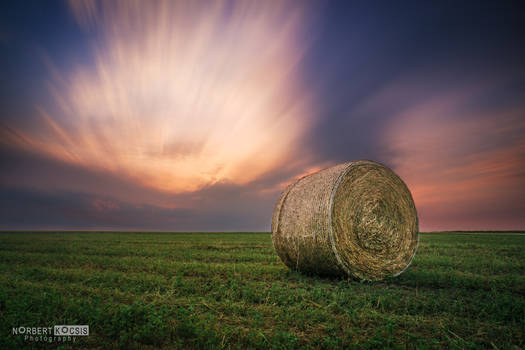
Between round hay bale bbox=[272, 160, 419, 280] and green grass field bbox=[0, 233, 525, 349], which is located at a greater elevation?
round hay bale bbox=[272, 160, 419, 280]

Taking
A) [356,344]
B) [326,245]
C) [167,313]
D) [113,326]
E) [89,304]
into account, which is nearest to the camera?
[356,344]

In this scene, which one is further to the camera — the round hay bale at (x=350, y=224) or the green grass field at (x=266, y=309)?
the round hay bale at (x=350, y=224)

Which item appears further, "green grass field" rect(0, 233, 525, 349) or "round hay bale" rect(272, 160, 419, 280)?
"round hay bale" rect(272, 160, 419, 280)

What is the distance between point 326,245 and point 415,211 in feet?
10.1

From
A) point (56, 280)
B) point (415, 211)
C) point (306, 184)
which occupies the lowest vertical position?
point (56, 280)

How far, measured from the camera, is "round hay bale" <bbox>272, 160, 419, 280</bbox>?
6.60 m

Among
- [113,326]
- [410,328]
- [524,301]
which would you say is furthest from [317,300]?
[524,301]

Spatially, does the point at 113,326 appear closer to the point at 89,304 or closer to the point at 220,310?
the point at 89,304

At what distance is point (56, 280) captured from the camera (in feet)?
21.6

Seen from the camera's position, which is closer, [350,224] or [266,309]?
[266,309]

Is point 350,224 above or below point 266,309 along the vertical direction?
above

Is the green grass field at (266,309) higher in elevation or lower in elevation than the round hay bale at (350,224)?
lower

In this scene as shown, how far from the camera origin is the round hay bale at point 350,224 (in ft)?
21.7

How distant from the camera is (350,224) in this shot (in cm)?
689
